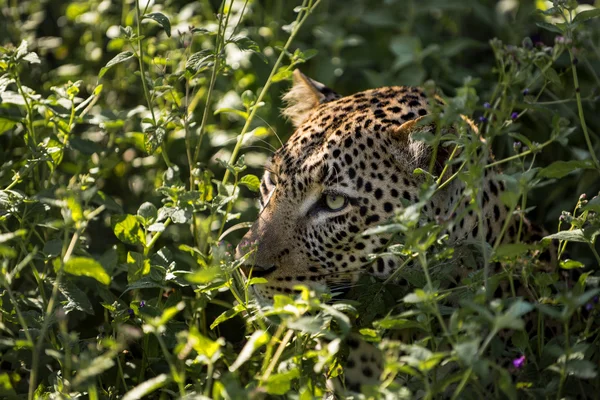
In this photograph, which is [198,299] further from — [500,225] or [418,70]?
[418,70]

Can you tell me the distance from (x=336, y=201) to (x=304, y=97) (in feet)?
3.20

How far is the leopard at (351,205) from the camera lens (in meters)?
3.76

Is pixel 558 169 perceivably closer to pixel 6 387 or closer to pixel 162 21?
pixel 162 21

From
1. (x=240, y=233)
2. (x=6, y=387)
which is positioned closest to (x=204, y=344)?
(x=6, y=387)

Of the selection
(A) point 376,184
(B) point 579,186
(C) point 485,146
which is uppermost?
(C) point 485,146

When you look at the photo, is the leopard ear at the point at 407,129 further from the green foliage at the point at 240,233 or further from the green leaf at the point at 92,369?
the green leaf at the point at 92,369

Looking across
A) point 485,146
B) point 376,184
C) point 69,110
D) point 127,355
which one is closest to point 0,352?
point 127,355

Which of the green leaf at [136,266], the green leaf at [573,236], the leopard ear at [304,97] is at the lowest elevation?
the green leaf at [136,266]

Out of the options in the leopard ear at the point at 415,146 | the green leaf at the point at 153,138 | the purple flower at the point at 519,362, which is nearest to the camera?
the purple flower at the point at 519,362

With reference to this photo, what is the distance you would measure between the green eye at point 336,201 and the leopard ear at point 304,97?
0.81 m

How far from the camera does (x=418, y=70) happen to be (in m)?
6.19

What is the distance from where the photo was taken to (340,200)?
3854 millimetres

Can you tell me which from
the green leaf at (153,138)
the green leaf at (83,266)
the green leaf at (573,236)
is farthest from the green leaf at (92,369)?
the green leaf at (573,236)

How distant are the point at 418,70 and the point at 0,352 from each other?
362 cm
